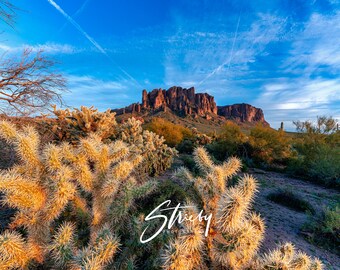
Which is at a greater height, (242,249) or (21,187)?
(21,187)

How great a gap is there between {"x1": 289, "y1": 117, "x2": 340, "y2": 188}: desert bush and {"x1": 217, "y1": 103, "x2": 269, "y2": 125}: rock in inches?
2718

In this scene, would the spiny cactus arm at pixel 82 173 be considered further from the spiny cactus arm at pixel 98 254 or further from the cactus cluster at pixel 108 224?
the spiny cactus arm at pixel 98 254

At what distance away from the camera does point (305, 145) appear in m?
12.3

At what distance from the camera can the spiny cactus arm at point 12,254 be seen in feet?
7.13

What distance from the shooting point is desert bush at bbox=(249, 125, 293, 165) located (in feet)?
37.9

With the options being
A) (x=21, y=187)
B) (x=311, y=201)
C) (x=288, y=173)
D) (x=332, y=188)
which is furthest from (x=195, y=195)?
(x=288, y=173)

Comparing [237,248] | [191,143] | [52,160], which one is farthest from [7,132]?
[191,143]

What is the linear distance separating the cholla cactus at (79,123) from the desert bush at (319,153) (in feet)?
29.1

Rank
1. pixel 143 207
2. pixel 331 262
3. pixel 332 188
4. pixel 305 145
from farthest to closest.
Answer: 1. pixel 305 145
2. pixel 332 188
3. pixel 143 207
4. pixel 331 262

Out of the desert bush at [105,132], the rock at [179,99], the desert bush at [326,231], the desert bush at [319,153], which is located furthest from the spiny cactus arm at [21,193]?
the rock at [179,99]

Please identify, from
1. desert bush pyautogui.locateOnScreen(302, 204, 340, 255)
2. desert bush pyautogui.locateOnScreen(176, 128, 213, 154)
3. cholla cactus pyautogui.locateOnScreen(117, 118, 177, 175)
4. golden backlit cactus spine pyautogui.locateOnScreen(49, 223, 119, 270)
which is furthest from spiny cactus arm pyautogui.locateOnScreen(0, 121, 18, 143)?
desert bush pyautogui.locateOnScreen(176, 128, 213, 154)

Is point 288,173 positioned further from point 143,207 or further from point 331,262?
point 143,207

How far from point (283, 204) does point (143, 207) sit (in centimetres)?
428

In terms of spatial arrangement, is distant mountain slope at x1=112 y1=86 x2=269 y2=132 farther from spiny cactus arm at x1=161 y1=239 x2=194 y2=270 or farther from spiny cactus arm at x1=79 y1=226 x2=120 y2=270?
spiny cactus arm at x1=161 y1=239 x2=194 y2=270
